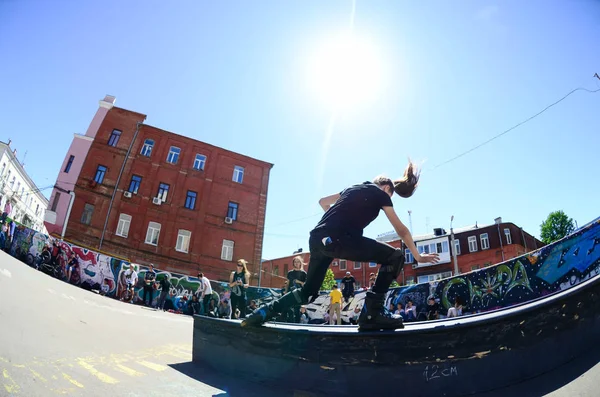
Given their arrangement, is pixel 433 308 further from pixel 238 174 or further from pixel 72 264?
pixel 238 174

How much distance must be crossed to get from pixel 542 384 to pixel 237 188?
28.9 meters

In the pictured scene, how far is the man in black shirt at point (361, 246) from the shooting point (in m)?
2.63

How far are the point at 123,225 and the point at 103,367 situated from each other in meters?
25.3

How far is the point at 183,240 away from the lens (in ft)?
84.8

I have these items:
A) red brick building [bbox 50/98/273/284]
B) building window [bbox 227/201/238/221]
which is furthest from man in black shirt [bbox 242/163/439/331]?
building window [bbox 227/201/238/221]

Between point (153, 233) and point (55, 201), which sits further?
point (153, 233)

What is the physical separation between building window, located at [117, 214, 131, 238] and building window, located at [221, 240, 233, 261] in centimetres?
785

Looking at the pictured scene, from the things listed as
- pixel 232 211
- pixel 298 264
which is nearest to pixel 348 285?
pixel 298 264

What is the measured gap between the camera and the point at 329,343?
2.44 meters

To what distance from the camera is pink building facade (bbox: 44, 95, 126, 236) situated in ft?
78.8

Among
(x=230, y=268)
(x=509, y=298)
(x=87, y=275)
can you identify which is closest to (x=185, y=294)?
(x=87, y=275)

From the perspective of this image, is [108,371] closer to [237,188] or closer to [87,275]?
[87,275]

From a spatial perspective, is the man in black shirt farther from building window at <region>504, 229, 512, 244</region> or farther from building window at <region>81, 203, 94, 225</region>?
building window at <region>504, 229, 512, 244</region>

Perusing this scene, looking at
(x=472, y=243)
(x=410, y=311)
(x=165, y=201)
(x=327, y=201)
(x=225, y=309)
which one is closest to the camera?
(x=327, y=201)
